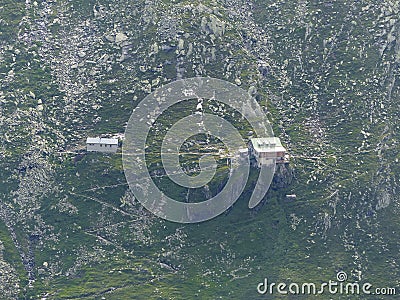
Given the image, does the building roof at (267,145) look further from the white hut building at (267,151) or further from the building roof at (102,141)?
the building roof at (102,141)

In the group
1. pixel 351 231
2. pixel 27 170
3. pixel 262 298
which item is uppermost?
pixel 27 170

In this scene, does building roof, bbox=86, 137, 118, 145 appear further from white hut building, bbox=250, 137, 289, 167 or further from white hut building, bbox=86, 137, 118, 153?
white hut building, bbox=250, 137, 289, 167

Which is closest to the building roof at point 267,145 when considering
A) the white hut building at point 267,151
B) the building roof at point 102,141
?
the white hut building at point 267,151

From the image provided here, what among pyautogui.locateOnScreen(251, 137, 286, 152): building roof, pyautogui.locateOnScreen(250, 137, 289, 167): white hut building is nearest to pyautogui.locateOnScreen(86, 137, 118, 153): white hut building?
pyautogui.locateOnScreen(250, 137, 289, 167): white hut building

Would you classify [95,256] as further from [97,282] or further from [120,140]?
[120,140]

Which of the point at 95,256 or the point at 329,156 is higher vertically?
the point at 329,156

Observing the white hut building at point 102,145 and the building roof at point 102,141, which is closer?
the building roof at point 102,141

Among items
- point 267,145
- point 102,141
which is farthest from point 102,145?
point 267,145

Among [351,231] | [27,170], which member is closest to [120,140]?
[27,170]
